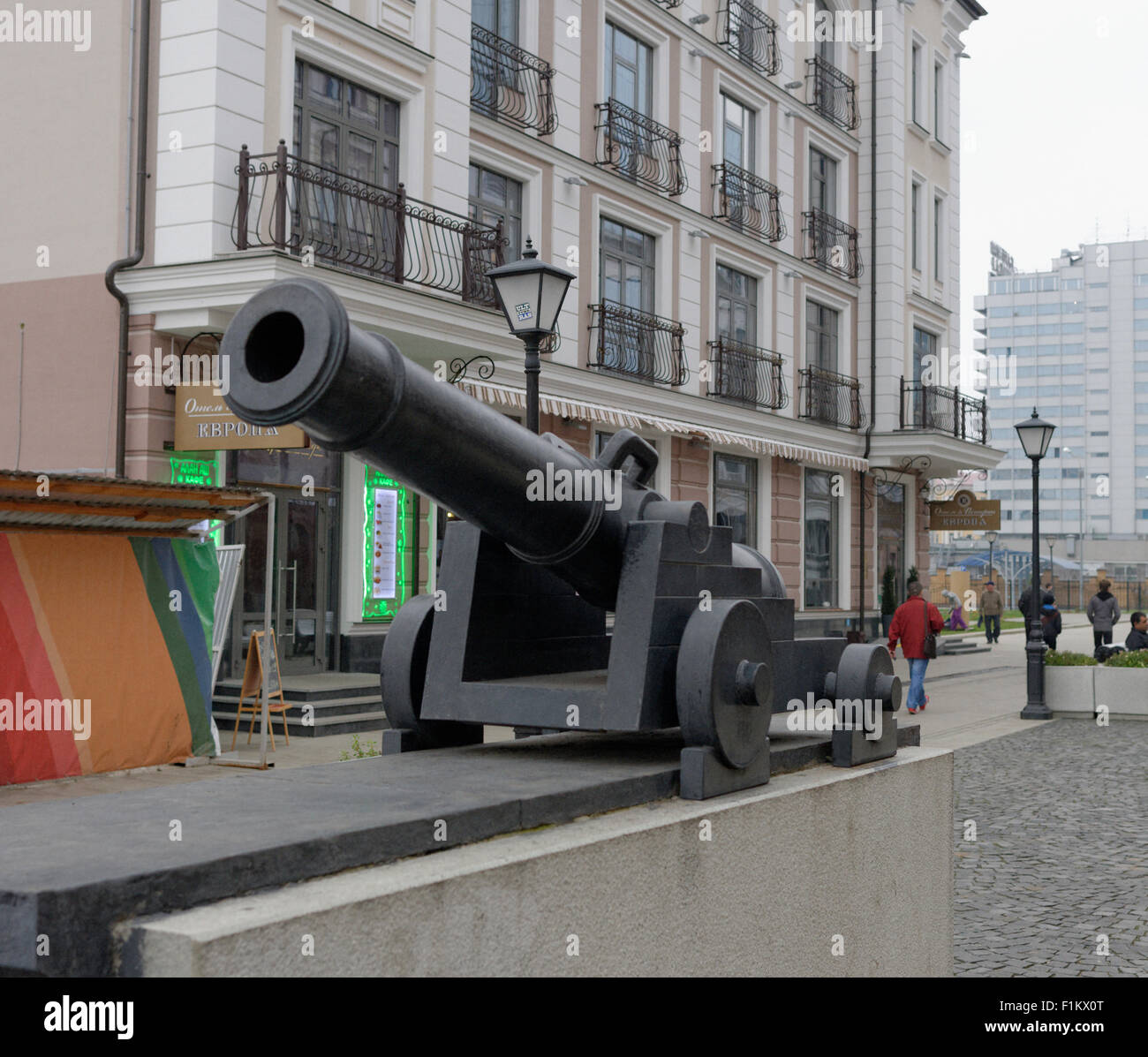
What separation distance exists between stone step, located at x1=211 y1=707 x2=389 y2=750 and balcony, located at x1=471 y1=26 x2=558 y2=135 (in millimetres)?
9243

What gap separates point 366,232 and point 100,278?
9.79 ft

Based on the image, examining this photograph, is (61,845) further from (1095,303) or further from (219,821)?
(1095,303)

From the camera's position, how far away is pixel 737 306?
26.0 m

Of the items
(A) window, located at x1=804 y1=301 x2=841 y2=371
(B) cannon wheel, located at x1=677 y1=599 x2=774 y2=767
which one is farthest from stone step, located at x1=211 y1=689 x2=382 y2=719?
(A) window, located at x1=804 y1=301 x2=841 y2=371

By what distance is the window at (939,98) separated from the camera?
3459cm

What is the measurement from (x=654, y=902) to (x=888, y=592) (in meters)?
29.3

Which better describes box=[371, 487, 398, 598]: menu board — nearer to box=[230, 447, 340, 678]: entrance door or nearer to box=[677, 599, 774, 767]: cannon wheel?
box=[230, 447, 340, 678]: entrance door

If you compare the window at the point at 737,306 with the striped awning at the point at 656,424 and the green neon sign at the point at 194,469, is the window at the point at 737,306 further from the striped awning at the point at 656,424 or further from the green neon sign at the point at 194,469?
the green neon sign at the point at 194,469

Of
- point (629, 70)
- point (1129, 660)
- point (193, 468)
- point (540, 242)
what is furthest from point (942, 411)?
point (193, 468)

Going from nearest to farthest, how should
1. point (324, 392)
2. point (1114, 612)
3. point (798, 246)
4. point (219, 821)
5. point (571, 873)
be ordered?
point (324, 392) < point (219, 821) < point (571, 873) < point (1114, 612) < point (798, 246)

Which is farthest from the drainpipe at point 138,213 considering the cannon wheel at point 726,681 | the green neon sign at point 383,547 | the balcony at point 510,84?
the cannon wheel at point 726,681

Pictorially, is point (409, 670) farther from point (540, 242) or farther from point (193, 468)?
point (540, 242)
